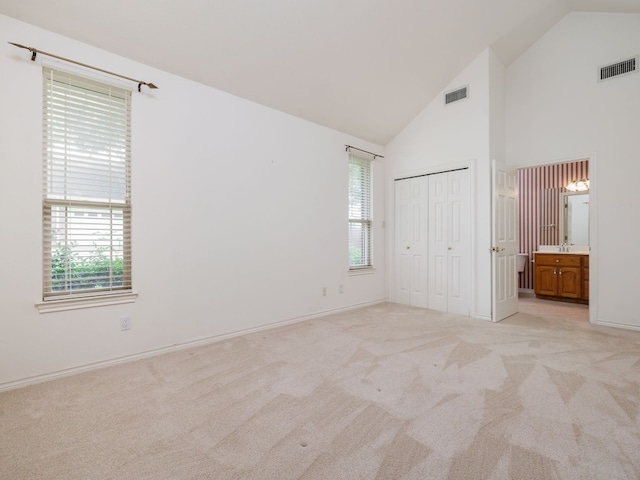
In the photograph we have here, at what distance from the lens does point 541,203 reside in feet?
20.3

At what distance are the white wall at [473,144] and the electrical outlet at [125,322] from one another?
4.03 metres

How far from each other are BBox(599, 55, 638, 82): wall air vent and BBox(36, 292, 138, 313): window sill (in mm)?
5780

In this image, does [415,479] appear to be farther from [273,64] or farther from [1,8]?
[1,8]

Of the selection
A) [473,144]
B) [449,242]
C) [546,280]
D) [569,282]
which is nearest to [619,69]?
[473,144]

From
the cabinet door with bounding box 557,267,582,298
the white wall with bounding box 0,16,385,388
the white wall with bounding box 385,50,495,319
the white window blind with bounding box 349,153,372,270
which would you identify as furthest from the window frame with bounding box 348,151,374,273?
the cabinet door with bounding box 557,267,582,298

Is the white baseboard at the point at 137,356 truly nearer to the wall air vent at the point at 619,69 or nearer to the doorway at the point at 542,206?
the wall air vent at the point at 619,69

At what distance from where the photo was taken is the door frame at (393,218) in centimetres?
429

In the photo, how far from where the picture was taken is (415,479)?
1.41 meters

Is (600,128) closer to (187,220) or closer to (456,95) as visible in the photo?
(456,95)

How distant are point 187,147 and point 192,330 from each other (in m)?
1.81

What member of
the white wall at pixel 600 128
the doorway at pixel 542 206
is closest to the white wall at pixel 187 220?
the white wall at pixel 600 128

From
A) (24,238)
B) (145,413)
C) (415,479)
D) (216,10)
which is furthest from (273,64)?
(415,479)

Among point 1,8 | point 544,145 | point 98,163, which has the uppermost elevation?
point 1,8

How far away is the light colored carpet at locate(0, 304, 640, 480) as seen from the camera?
150 centimetres
